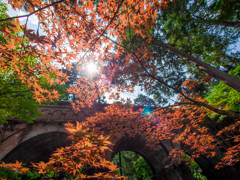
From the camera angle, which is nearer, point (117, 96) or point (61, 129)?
point (117, 96)

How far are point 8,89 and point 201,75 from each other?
10.6 m

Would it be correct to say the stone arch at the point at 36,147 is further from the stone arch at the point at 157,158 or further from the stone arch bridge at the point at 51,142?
the stone arch at the point at 157,158

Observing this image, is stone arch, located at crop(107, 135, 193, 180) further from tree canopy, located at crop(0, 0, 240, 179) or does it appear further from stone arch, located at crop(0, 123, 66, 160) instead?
stone arch, located at crop(0, 123, 66, 160)

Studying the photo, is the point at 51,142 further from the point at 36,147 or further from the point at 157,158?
the point at 157,158

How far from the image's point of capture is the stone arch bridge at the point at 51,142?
5.47 m

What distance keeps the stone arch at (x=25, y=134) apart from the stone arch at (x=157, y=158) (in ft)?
12.4

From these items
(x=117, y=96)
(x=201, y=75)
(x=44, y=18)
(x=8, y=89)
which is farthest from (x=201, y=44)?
(x=8, y=89)

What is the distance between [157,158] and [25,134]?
903 centimetres

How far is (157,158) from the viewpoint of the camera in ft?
26.4

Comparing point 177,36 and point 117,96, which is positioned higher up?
point 177,36

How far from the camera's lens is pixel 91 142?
1591 mm

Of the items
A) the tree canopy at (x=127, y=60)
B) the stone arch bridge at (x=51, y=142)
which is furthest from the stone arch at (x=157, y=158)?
the tree canopy at (x=127, y=60)

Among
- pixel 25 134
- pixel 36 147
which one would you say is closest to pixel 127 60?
pixel 25 134

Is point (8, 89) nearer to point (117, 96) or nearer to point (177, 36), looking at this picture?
point (117, 96)
